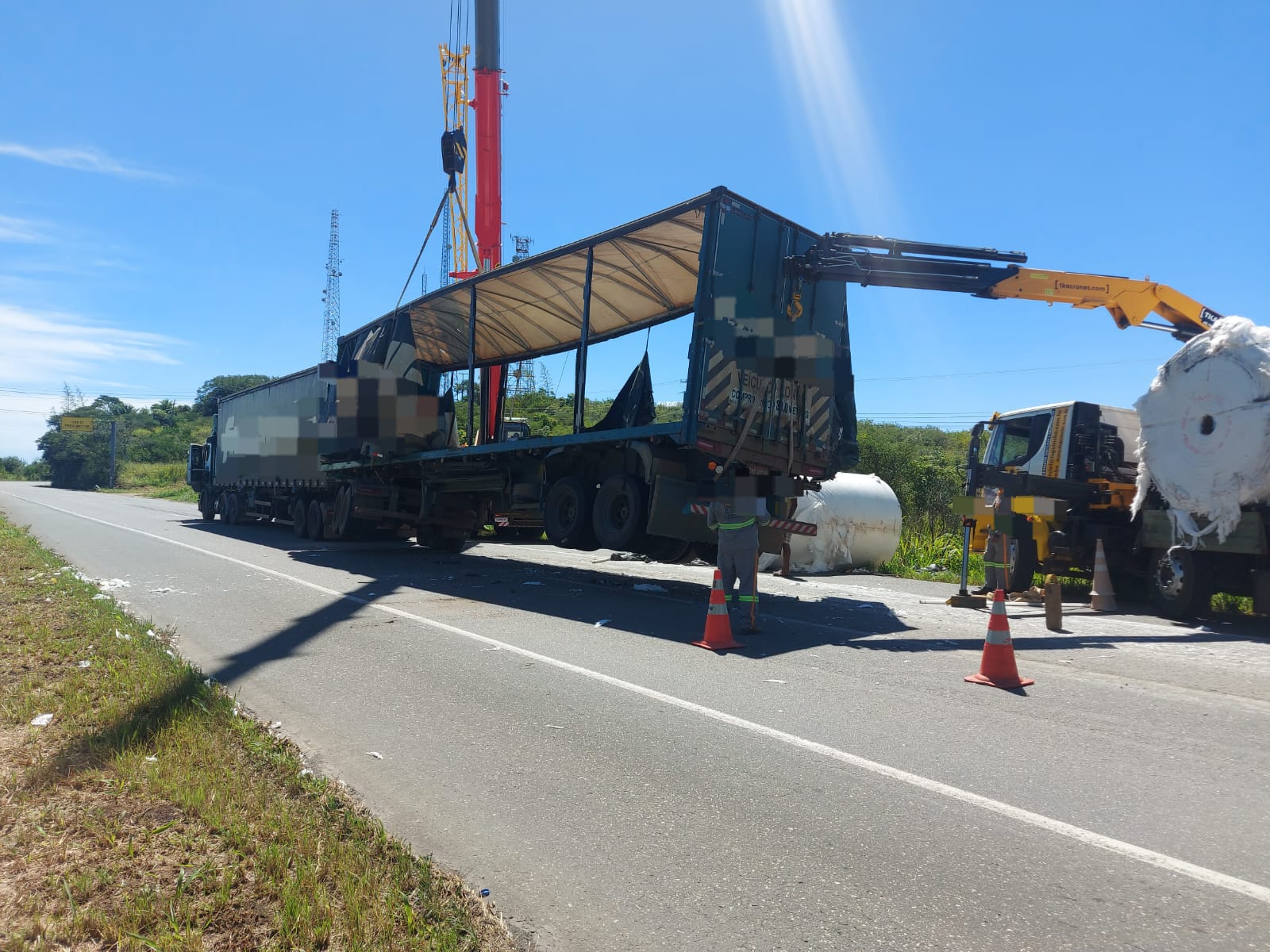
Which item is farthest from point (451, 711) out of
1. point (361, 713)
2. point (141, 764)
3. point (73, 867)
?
point (73, 867)

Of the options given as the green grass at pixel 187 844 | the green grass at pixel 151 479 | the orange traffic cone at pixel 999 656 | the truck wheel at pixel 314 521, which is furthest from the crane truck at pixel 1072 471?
the green grass at pixel 151 479

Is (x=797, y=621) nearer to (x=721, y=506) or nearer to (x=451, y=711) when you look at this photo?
(x=721, y=506)

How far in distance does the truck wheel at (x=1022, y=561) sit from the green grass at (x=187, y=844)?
10.8 metres

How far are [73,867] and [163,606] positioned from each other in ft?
23.5

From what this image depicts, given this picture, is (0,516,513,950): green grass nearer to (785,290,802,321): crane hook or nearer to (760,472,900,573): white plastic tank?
(785,290,802,321): crane hook

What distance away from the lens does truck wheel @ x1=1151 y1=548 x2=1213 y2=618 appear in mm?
10039

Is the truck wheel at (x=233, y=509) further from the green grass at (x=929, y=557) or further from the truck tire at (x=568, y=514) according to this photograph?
the green grass at (x=929, y=557)

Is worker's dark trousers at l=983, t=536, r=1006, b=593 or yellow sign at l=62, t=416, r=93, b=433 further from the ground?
yellow sign at l=62, t=416, r=93, b=433

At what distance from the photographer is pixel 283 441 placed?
21.2 metres

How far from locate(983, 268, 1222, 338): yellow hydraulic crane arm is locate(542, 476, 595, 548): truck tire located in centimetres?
592

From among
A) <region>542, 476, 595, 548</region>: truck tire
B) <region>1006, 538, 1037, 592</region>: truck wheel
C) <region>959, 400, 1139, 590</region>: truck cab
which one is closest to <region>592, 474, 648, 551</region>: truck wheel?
<region>542, 476, 595, 548</region>: truck tire

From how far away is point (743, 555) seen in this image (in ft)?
26.7

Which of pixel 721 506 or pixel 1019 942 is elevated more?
pixel 721 506

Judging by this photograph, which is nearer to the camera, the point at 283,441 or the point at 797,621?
the point at 797,621
